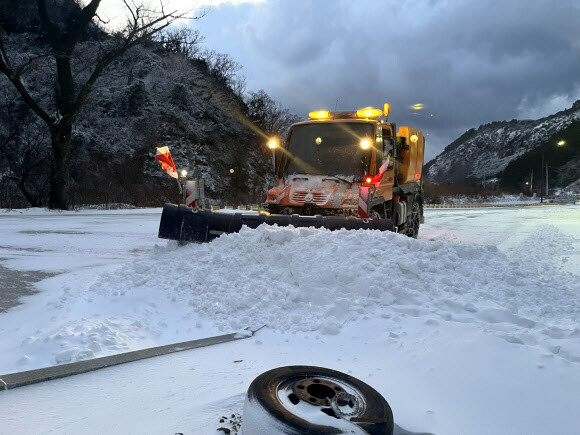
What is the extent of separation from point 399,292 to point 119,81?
37.3 m

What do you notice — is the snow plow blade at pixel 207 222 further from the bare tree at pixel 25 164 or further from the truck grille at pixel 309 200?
the bare tree at pixel 25 164

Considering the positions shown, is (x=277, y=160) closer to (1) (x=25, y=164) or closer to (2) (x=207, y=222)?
(2) (x=207, y=222)

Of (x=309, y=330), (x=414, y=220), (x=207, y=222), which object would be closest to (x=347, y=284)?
(x=309, y=330)

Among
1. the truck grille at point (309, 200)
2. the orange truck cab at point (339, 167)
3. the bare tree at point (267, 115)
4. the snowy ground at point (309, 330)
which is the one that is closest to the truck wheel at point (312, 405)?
the snowy ground at point (309, 330)

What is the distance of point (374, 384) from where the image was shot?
2.56 m

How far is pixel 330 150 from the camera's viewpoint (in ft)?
26.2

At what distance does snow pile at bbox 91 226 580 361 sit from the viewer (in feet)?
11.8

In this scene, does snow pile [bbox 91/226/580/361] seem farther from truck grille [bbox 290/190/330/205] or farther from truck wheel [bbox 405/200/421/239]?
truck wheel [bbox 405/200/421/239]

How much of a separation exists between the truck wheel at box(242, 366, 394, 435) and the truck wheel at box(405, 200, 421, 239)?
8.67 m

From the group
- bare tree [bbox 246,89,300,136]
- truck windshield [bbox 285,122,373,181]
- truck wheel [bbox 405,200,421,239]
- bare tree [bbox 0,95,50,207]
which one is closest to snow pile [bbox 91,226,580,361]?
truck windshield [bbox 285,122,373,181]

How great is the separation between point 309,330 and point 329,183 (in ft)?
14.5

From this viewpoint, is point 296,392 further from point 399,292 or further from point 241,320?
point 399,292

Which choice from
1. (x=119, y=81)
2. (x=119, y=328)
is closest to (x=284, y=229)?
(x=119, y=328)

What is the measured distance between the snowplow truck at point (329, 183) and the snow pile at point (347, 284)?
920 millimetres
